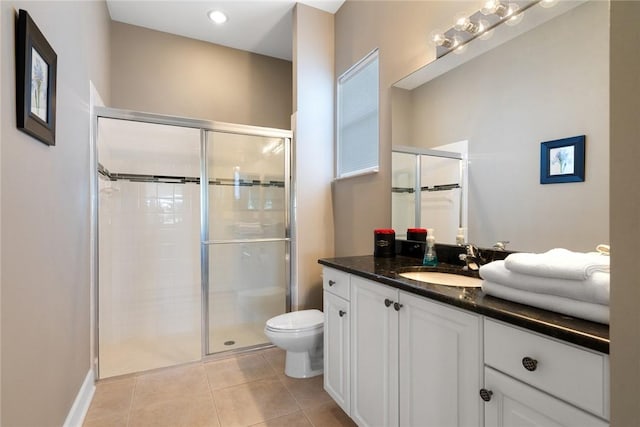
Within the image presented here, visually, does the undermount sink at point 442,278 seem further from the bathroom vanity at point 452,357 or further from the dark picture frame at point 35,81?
the dark picture frame at point 35,81

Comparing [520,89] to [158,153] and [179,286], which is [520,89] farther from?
[179,286]

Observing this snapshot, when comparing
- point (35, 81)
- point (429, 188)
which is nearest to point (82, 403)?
point (35, 81)

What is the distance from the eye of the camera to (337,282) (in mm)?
1705

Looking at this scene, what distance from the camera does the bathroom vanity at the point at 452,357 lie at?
2.41 feet

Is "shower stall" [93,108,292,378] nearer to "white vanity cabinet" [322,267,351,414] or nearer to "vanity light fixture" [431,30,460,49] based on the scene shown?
"white vanity cabinet" [322,267,351,414]

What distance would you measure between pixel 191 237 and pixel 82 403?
1431mm

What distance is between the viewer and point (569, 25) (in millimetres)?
1219

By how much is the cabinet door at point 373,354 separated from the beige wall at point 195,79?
255cm

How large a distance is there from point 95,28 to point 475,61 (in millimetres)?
2504

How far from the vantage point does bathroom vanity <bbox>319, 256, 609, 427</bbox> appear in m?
0.73

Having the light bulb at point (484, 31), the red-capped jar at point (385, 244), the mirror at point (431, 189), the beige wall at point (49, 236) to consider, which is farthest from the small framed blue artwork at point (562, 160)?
the beige wall at point (49, 236)
